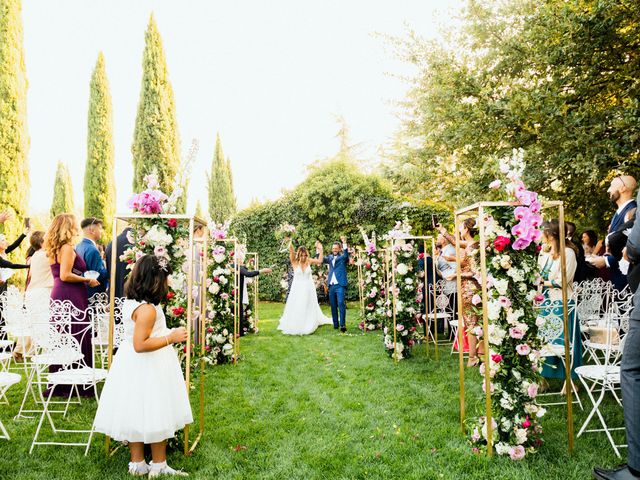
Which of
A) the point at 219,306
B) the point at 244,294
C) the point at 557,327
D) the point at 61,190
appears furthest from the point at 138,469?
the point at 61,190

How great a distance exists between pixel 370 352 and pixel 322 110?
29195mm

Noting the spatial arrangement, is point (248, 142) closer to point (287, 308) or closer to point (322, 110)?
point (322, 110)

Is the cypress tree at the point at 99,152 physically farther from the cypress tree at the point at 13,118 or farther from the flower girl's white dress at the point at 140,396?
the flower girl's white dress at the point at 140,396

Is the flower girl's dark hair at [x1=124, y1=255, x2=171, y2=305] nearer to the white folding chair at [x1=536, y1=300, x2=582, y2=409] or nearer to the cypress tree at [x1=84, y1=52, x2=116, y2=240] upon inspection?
the white folding chair at [x1=536, y1=300, x2=582, y2=409]

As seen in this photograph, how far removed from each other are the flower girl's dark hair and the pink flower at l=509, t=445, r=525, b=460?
9.55 feet

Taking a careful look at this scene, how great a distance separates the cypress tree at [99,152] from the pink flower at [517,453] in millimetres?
21113

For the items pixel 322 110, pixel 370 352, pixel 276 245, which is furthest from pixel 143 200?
pixel 322 110

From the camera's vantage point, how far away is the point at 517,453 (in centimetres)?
357

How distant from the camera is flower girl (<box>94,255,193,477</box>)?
3.25 m

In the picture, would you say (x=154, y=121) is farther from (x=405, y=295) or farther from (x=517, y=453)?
(x=517, y=453)

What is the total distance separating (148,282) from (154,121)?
16.6 metres

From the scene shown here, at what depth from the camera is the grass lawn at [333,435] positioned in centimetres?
352

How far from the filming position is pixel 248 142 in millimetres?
37688

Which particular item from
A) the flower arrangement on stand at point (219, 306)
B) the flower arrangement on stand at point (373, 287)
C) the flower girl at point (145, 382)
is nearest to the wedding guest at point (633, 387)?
the flower girl at point (145, 382)
